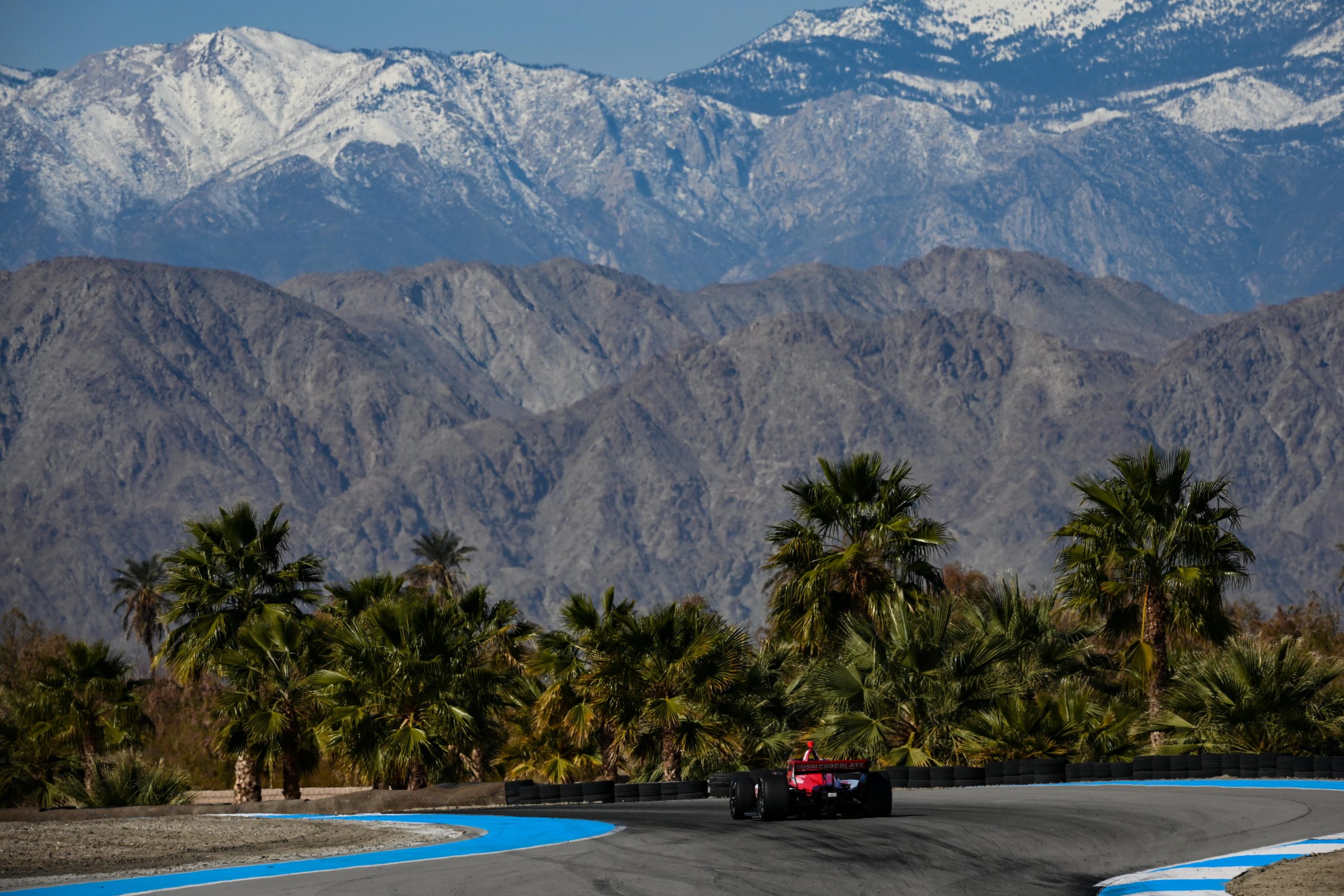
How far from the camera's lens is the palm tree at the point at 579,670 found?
46.0 meters

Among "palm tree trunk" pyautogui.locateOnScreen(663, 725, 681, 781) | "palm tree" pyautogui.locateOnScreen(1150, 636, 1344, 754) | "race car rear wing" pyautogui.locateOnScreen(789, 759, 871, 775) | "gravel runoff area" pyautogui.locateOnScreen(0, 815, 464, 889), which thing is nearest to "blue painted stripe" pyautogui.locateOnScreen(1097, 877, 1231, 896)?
"race car rear wing" pyautogui.locateOnScreen(789, 759, 871, 775)

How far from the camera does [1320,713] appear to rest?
39375mm

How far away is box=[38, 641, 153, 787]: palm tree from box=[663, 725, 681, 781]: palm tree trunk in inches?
800

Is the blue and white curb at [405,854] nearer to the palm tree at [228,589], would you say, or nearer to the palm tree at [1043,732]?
the palm tree at [1043,732]

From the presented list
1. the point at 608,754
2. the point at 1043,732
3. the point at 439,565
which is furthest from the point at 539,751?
the point at 439,565

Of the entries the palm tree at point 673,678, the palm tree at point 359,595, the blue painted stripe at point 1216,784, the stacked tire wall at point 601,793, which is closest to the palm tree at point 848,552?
the palm tree at point 673,678

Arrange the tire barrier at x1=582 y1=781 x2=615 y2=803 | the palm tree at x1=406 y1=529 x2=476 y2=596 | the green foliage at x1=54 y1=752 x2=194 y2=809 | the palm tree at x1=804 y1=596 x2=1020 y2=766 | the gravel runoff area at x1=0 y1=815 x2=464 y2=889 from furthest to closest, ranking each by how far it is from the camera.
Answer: the palm tree at x1=406 y1=529 x2=476 y2=596 → the green foliage at x1=54 y1=752 x2=194 y2=809 → the palm tree at x1=804 y1=596 x2=1020 y2=766 → the tire barrier at x1=582 y1=781 x2=615 y2=803 → the gravel runoff area at x1=0 y1=815 x2=464 y2=889

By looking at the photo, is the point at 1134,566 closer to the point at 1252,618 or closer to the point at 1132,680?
the point at 1132,680

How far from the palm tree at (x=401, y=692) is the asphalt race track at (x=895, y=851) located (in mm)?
12079

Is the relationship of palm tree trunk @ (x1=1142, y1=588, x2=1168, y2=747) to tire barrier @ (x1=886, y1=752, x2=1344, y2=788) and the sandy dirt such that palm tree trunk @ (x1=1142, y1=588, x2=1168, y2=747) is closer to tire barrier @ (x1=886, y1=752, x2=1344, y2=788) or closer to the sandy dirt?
tire barrier @ (x1=886, y1=752, x2=1344, y2=788)

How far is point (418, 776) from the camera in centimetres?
4466

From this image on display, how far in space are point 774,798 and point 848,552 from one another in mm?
17357

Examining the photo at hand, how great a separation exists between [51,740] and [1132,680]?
3240cm

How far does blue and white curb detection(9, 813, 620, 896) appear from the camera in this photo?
72.4 feet
